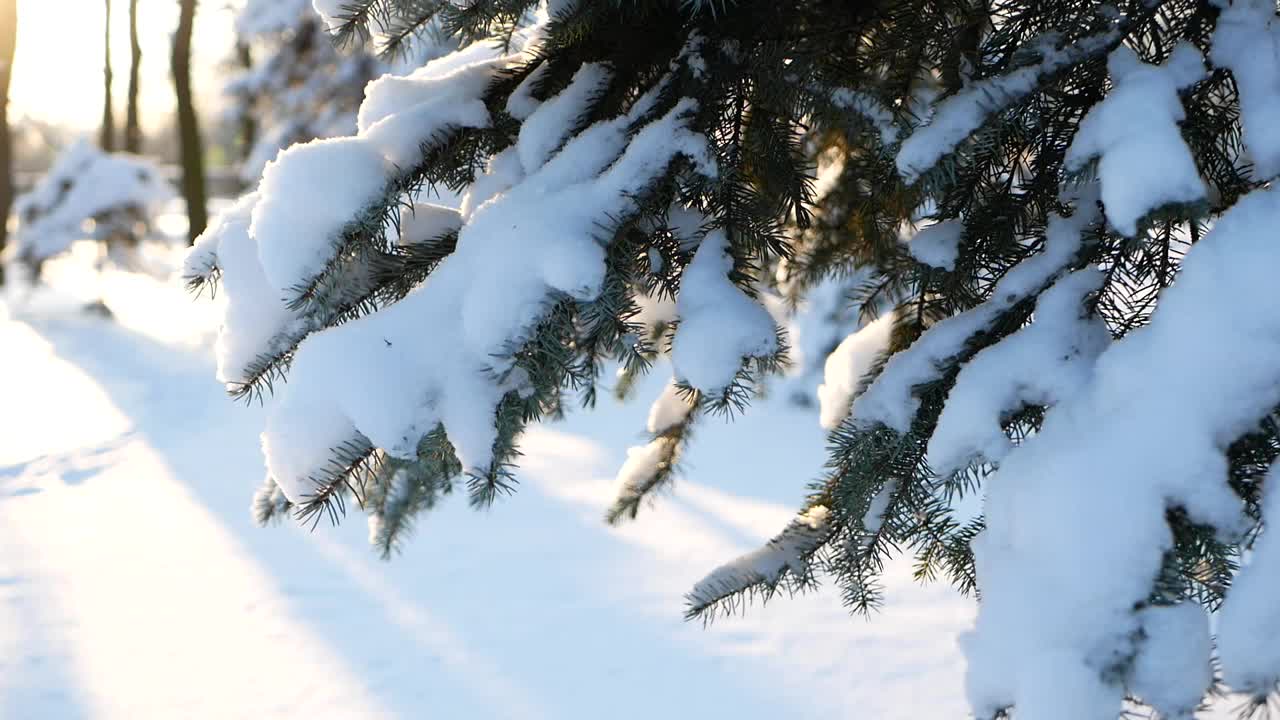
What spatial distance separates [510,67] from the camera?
2039 mm

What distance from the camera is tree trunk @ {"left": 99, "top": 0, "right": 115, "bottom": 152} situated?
13.5 m

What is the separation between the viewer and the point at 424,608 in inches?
151

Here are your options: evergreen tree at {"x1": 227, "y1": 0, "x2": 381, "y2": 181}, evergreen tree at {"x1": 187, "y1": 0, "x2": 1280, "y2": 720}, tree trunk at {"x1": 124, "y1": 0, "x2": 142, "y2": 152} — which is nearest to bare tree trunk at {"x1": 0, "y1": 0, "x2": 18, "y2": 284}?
tree trunk at {"x1": 124, "y1": 0, "x2": 142, "y2": 152}

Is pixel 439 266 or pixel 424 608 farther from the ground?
pixel 439 266

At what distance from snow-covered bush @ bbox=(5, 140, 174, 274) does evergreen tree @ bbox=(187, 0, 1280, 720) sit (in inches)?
423

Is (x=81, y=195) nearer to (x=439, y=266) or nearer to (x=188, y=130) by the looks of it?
(x=188, y=130)

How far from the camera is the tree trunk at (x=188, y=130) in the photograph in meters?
10.1

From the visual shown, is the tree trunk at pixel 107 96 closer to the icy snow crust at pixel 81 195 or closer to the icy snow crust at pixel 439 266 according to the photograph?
the icy snow crust at pixel 81 195

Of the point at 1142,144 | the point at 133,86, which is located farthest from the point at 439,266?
the point at 133,86

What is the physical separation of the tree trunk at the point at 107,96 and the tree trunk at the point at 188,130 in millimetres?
4024

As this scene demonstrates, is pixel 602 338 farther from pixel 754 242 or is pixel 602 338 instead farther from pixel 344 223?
pixel 344 223

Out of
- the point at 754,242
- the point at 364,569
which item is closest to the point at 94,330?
the point at 364,569

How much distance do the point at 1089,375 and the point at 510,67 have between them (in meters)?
1.23

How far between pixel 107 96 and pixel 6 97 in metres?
2.10
